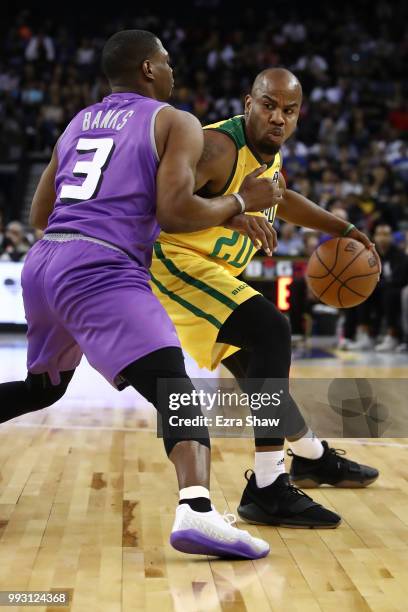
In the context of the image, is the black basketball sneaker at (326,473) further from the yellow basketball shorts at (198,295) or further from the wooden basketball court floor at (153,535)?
the yellow basketball shorts at (198,295)

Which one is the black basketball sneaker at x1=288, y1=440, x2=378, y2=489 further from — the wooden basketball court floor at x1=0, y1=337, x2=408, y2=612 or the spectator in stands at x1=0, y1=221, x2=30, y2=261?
the spectator in stands at x1=0, y1=221, x2=30, y2=261

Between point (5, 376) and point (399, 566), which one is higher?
point (399, 566)

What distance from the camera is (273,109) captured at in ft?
12.6

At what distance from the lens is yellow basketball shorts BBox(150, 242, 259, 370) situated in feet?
12.3

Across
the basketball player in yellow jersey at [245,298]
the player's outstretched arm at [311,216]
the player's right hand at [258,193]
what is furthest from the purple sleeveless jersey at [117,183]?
the player's outstretched arm at [311,216]

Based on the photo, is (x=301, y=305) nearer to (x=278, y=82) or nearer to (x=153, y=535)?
(x=278, y=82)

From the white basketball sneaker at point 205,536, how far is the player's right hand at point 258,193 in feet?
3.54

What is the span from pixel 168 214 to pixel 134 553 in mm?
1159

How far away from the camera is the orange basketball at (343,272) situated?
4.33 metres

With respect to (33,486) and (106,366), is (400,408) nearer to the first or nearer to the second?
(33,486)

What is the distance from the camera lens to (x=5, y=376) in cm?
796

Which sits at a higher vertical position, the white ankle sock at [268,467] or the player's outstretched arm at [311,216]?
the player's outstretched arm at [311,216]

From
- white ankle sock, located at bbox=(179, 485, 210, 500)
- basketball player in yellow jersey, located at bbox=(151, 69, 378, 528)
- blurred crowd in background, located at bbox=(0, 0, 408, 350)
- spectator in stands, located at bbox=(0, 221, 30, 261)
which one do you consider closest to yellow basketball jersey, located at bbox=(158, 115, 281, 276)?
basketball player in yellow jersey, located at bbox=(151, 69, 378, 528)

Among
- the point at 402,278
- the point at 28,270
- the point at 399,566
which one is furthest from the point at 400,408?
the point at 402,278
